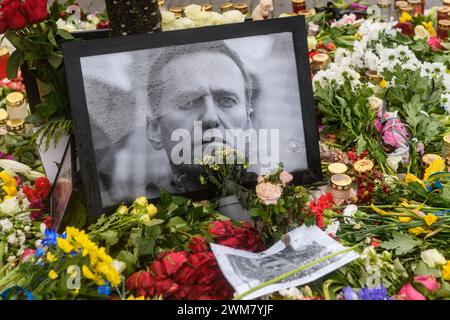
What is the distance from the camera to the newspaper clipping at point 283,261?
129cm

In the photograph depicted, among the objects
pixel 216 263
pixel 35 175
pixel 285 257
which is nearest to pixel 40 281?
pixel 216 263

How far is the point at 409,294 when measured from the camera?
1.27m

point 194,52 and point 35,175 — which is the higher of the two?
point 194,52

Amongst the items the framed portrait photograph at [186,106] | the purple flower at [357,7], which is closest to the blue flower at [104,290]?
the framed portrait photograph at [186,106]

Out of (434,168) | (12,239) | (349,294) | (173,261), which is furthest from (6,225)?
(434,168)

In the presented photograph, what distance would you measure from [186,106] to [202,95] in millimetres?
52

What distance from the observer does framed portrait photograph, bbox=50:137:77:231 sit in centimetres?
156

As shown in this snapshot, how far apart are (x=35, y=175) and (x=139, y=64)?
0.52m

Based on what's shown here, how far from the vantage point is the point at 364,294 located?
1.26m

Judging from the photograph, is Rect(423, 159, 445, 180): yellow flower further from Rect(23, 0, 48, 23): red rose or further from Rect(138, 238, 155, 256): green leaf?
Rect(23, 0, 48, 23): red rose

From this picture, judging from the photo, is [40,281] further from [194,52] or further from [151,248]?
[194,52]

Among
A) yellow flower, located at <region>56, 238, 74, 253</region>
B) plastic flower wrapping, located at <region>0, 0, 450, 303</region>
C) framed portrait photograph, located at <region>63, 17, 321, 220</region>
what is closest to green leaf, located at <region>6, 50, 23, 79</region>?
plastic flower wrapping, located at <region>0, 0, 450, 303</region>

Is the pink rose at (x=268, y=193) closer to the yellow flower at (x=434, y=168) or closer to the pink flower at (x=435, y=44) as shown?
the yellow flower at (x=434, y=168)

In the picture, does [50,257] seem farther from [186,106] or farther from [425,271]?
[425,271]
